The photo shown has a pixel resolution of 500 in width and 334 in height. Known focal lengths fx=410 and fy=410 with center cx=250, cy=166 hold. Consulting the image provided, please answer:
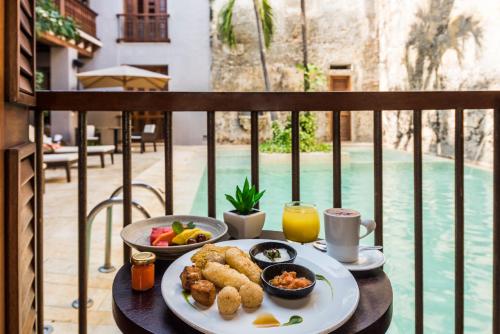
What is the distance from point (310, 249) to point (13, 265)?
72cm

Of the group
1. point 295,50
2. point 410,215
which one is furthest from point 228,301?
point 295,50

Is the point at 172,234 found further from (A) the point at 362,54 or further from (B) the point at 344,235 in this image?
(A) the point at 362,54

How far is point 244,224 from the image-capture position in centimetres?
114

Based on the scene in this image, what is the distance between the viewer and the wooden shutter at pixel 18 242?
99 cm

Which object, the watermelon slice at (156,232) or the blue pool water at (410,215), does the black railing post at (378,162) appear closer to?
the watermelon slice at (156,232)

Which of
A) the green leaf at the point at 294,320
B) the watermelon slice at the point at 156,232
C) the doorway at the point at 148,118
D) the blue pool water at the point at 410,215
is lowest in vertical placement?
the blue pool water at the point at 410,215

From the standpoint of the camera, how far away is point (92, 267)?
99.3 inches

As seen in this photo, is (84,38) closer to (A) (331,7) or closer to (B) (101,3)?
Answer: (B) (101,3)

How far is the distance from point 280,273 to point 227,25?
1232cm

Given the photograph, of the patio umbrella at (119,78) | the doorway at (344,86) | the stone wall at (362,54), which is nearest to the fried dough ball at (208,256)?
the patio umbrella at (119,78)

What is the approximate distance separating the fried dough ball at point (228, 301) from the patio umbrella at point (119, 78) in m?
8.45

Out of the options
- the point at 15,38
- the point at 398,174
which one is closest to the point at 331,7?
the point at 398,174

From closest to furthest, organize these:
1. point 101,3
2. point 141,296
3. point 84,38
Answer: point 141,296 → point 84,38 → point 101,3

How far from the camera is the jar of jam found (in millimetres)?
836
